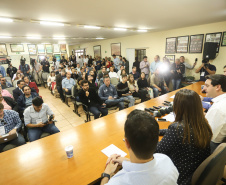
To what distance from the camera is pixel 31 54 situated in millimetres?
11250

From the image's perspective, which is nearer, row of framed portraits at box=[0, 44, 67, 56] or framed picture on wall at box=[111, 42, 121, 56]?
row of framed portraits at box=[0, 44, 67, 56]

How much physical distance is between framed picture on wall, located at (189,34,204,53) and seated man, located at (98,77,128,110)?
15.1 ft

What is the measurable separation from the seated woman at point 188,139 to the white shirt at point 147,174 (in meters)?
0.44

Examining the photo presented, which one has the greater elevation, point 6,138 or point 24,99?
point 24,99

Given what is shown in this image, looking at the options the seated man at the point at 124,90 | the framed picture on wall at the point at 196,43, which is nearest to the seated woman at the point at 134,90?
the seated man at the point at 124,90

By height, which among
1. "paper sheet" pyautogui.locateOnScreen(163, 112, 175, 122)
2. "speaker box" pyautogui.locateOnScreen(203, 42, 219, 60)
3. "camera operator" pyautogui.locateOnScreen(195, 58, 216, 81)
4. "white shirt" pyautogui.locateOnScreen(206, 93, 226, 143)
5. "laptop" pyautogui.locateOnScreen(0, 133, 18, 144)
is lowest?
"laptop" pyautogui.locateOnScreen(0, 133, 18, 144)

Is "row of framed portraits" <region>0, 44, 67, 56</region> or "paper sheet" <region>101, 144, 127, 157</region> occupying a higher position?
"row of framed portraits" <region>0, 44, 67, 56</region>

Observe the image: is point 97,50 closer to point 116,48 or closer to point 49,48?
point 116,48

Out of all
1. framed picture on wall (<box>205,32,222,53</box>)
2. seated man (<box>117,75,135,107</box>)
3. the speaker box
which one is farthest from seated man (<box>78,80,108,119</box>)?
framed picture on wall (<box>205,32,222,53</box>)

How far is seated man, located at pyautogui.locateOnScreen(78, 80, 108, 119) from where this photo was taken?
3.53 metres

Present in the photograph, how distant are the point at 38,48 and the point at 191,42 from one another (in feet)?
37.5

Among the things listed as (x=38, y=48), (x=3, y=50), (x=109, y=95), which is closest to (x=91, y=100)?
(x=109, y=95)

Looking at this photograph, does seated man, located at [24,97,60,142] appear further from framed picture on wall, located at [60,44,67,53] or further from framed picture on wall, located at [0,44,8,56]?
framed picture on wall, located at [60,44,67,53]

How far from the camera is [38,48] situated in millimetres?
11602
